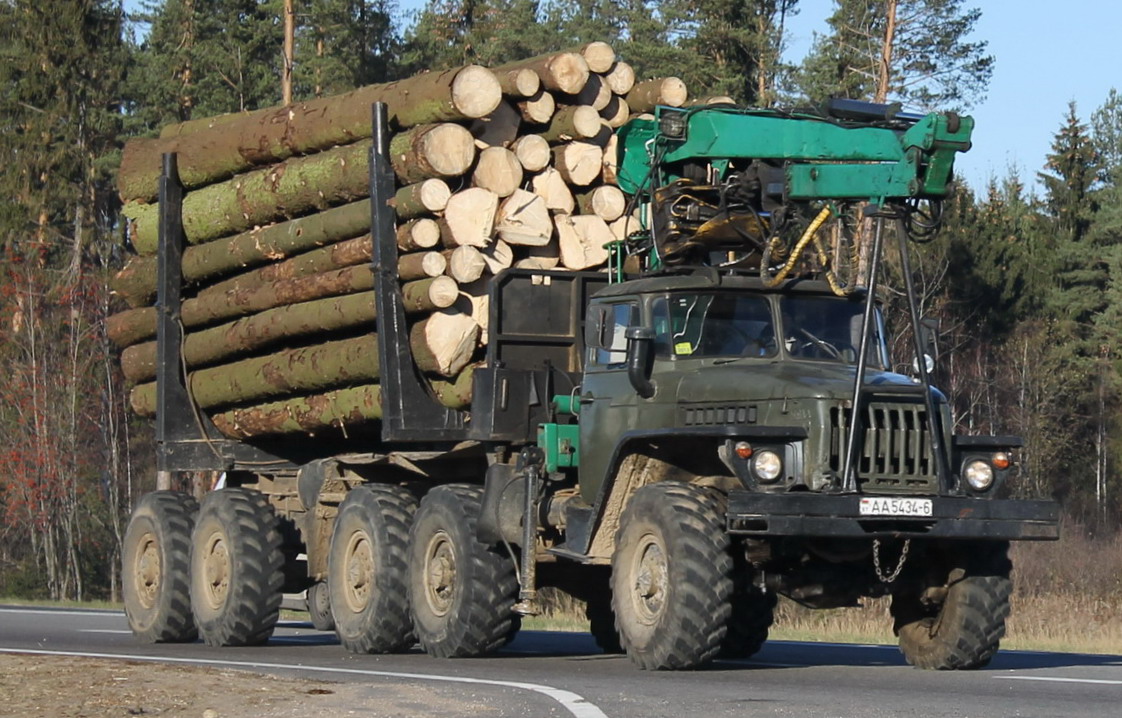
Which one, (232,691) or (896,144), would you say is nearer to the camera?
(232,691)

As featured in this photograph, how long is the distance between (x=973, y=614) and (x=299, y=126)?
26.9 ft

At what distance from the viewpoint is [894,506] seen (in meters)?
12.6

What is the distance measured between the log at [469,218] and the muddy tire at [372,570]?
246cm

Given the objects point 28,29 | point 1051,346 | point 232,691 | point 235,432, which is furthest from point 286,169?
point 1051,346

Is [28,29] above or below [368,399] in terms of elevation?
above

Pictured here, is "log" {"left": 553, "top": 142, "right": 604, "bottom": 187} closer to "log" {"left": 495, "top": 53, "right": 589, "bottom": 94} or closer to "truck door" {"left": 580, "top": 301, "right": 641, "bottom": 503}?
"log" {"left": 495, "top": 53, "right": 589, "bottom": 94}

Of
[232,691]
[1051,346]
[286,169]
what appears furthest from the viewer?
[1051,346]

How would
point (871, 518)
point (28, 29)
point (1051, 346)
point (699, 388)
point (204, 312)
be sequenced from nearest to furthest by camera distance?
point (871, 518), point (699, 388), point (204, 312), point (28, 29), point (1051, 346)

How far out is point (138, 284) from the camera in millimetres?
20859

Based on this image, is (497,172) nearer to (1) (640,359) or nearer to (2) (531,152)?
(2) (531,152)

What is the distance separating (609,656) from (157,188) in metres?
7.57

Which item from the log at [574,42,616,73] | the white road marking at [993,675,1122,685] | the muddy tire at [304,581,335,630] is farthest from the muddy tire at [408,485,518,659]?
the white road marking at [993,675,1122,685]

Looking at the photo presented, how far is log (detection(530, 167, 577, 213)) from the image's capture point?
54.7ft

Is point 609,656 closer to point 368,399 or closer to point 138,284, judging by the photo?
point 368,399
